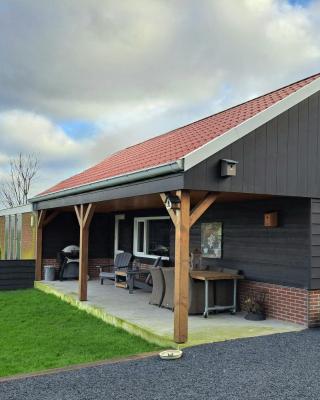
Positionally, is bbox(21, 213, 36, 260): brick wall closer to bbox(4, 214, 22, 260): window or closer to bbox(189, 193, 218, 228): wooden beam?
bbox(4, 214, 22, 260): window

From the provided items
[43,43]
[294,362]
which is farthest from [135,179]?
[43,43]

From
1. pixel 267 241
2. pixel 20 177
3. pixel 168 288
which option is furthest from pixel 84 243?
pixel 20 177

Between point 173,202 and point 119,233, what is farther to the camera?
point 119,233

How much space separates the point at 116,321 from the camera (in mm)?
7520

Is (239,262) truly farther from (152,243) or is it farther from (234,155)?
(152,243)

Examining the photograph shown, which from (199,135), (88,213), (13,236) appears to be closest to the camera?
(199,135)

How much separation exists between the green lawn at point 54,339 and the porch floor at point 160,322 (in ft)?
0.52

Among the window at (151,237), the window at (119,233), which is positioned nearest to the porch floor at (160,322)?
the window at (151,237)

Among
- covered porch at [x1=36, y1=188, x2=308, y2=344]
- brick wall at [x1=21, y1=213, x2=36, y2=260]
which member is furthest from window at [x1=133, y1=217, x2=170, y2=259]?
brick wall at [x1=21, y1=213, x2=36, y2=260]

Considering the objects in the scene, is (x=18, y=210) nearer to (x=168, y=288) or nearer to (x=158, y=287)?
(x=158, y=287)

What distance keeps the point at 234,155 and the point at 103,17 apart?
185 inches

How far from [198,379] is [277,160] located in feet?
11.7

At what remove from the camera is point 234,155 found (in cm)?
643

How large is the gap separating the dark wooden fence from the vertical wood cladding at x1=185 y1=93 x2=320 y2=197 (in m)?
8.39
